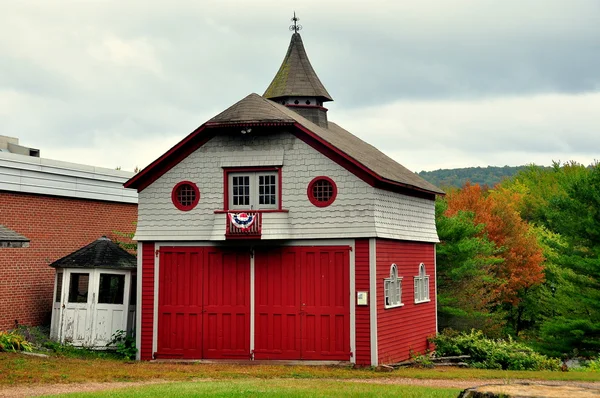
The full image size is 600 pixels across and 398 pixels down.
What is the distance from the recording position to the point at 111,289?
80.4 ft

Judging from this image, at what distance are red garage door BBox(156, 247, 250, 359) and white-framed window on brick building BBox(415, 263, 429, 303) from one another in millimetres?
6051

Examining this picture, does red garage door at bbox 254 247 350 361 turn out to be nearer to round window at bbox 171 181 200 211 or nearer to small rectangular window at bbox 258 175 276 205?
small rectangular window at bbox 258 175 276 205

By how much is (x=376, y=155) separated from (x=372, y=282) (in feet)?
23.6

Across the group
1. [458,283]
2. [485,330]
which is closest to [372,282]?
[458,283]

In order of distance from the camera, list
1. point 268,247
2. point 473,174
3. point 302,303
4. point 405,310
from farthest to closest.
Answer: point 473,174 < point 405,310 < point 268,247 < point 302,303

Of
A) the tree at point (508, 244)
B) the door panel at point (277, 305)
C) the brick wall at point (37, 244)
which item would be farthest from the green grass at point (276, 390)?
the tree at point (508, 244)

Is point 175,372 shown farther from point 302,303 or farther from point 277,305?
point 302,303

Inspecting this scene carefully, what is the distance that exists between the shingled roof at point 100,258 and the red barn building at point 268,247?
1.43 metres

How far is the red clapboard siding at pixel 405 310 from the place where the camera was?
72.3 ft

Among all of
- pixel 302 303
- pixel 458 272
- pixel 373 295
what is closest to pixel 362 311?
pixel 373 295

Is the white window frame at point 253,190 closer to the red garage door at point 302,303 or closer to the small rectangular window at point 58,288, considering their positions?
the red garage door at point 302,303

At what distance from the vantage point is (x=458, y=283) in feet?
124

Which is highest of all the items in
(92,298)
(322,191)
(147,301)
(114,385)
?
(322,191)

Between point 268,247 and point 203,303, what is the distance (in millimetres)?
2432
